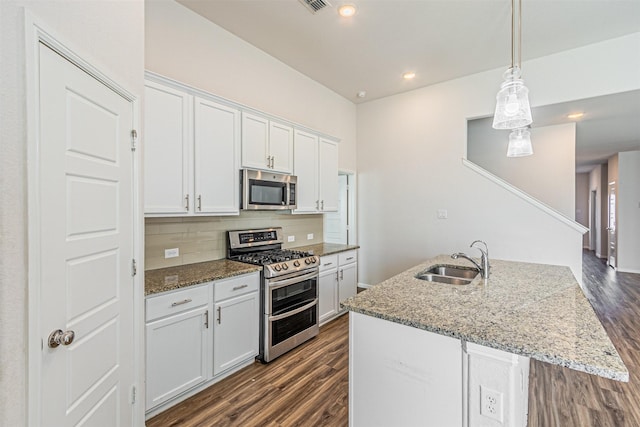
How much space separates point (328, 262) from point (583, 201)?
11.3m

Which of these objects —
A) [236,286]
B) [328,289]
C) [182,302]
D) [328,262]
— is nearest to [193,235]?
[236,286]

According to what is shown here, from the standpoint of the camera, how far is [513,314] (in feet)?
4.76

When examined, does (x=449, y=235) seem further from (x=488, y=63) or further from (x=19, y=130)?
(x=19, y=130)

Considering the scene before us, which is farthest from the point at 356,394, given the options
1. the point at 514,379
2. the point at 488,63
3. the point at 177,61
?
the point at 488,63

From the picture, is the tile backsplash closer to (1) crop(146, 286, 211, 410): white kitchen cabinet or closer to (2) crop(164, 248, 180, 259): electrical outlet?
(2) crop(164, 248, 180, 259): electrical outlet

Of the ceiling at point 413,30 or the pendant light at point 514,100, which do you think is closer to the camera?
the pendant light at point 514,100

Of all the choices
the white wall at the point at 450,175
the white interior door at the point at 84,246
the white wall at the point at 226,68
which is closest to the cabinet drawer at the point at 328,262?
the white wall at the point at 450,175

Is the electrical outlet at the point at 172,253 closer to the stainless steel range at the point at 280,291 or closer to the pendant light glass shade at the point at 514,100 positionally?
the stainless steel range at the point at 280,291

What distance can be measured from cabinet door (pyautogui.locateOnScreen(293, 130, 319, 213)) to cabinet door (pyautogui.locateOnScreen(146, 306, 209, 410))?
172 centimetres

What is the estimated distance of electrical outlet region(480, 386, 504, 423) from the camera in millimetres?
1175

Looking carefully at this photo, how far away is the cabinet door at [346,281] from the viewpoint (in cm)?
371

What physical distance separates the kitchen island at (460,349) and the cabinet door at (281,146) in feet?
6.14

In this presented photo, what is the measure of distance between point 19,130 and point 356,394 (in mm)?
1852

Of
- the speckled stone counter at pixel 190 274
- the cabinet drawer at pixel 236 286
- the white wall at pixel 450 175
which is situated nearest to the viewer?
the speckled stone counter at pixel 190 274
